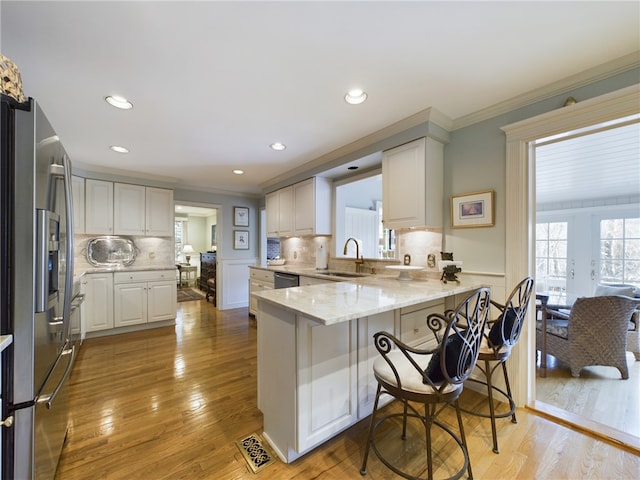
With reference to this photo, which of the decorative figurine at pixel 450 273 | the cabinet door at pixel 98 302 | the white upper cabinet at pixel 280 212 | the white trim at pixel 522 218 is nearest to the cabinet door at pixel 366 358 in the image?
the decorative figurine at pixel 450 273

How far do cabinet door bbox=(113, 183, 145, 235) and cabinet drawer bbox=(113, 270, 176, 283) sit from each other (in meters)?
0.63

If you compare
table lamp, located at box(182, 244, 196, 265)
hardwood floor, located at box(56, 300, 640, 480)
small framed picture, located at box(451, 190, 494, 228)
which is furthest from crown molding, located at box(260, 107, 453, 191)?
table lamp, located at box(182, 244, 196, 265)

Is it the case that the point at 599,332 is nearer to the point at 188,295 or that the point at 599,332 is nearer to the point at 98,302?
the point at 98,302

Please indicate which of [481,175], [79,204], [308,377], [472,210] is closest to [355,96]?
[481,175]

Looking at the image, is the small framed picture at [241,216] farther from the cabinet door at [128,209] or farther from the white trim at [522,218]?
the white trim at [522,218]

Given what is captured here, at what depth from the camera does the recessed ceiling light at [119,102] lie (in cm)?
201

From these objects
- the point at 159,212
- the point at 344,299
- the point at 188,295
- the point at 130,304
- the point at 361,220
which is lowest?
the point at 188,295

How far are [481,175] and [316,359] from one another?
2.05 m

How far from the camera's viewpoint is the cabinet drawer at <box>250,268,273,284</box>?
4118mm

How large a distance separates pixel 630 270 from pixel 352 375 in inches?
231

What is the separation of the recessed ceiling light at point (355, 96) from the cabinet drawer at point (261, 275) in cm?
277

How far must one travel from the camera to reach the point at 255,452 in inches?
63.2

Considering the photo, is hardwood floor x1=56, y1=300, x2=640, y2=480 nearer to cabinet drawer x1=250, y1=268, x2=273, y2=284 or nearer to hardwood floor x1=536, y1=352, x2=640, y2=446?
hardwood floor x1=536, y1=352, x2=640, y2=446

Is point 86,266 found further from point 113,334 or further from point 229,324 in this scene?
point 229,324
